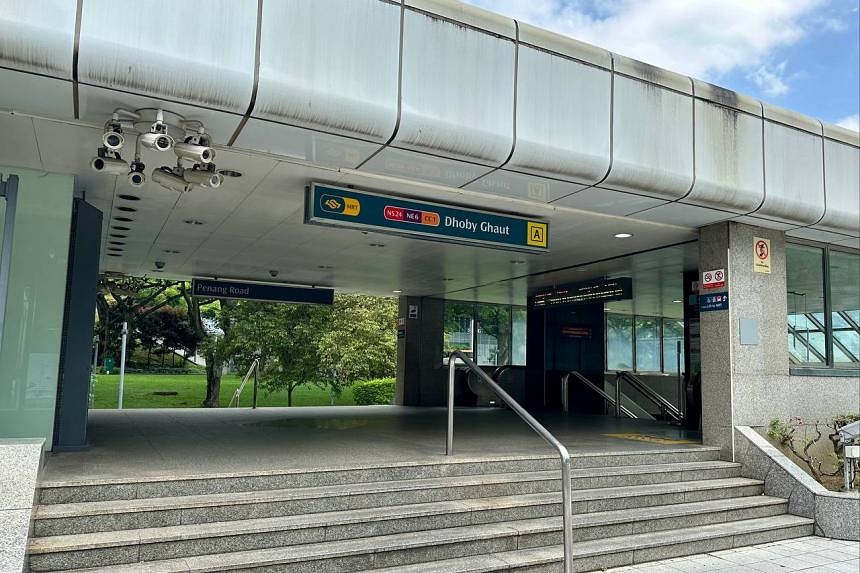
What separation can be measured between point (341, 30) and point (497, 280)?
31.4 ft

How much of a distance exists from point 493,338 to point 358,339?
19.6 feet

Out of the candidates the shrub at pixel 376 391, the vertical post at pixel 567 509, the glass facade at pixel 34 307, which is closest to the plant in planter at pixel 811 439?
the vertical post at pixel 567 509

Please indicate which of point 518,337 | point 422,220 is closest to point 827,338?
point 422,220

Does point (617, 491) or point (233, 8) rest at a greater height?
point (233, 8)

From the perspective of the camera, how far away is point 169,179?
5.12 meters

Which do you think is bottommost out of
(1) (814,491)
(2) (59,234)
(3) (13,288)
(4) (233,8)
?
(1) (814,491)

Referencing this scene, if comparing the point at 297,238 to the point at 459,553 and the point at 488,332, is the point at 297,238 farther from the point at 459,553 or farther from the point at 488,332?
the point at 488,332

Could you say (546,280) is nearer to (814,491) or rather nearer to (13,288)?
(814,491)

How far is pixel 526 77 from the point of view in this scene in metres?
6.05


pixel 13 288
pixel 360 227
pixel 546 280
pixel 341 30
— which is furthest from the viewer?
pixel 546 280

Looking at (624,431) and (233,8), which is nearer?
(233,8)

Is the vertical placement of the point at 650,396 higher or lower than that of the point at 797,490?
higher

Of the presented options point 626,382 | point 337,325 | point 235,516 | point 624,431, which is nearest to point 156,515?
point 235,516

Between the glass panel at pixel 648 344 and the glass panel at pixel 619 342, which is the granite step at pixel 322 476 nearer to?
the glass panel at pixel 619 342
